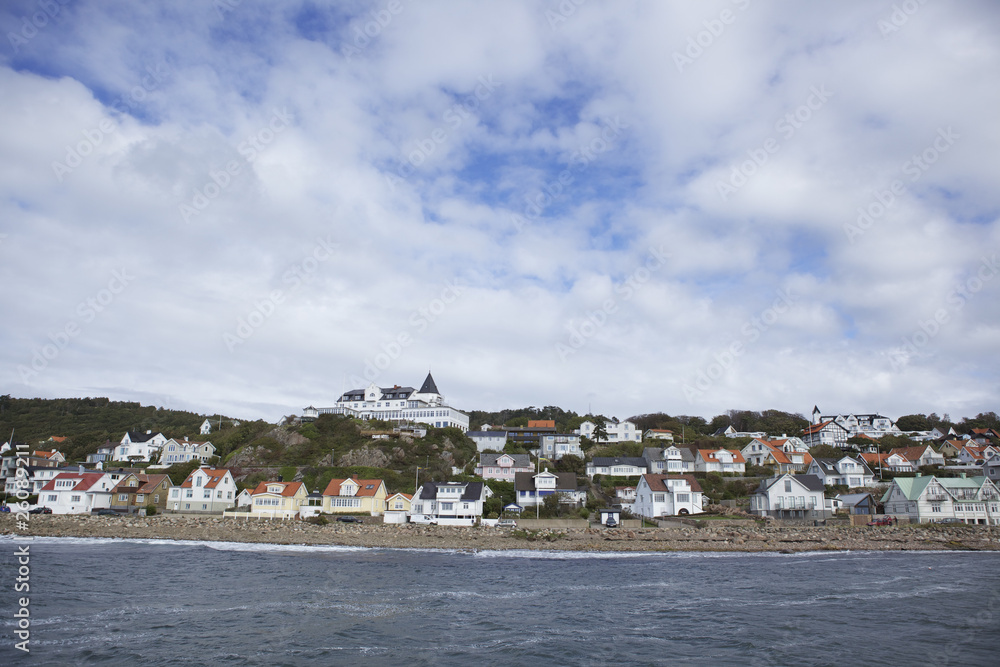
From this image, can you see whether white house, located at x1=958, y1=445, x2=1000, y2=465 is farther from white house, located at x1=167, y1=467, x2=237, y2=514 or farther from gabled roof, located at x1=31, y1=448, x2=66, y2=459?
gabled roof, located at x1=31, y1=448, x2=66, y2=459

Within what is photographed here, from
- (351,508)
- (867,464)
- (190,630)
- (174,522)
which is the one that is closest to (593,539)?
(351,508)

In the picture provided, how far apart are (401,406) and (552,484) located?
37929 millimetres

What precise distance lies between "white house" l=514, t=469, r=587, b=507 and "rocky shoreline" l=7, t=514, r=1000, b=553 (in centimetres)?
852

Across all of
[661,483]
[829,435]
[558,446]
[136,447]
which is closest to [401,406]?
[558,446]

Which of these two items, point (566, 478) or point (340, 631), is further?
point (566, 478)

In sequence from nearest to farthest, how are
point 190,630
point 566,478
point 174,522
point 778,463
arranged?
point 190,630, point 174,522, point 566,478, point 778,463

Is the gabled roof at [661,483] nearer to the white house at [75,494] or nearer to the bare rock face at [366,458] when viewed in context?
the bare rock face at [366,458]

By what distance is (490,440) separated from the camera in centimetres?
8300

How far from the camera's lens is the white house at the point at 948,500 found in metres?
55.9

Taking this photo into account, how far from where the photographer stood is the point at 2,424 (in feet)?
346

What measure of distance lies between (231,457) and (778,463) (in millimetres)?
67697

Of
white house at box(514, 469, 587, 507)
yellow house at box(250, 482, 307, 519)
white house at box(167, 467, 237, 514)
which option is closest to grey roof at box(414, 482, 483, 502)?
white house at box(514, 469, 587, 507)

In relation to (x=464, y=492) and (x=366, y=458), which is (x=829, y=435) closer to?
(x=464, y=492)

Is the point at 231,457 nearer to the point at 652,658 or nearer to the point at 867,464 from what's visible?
the point at 652,658
